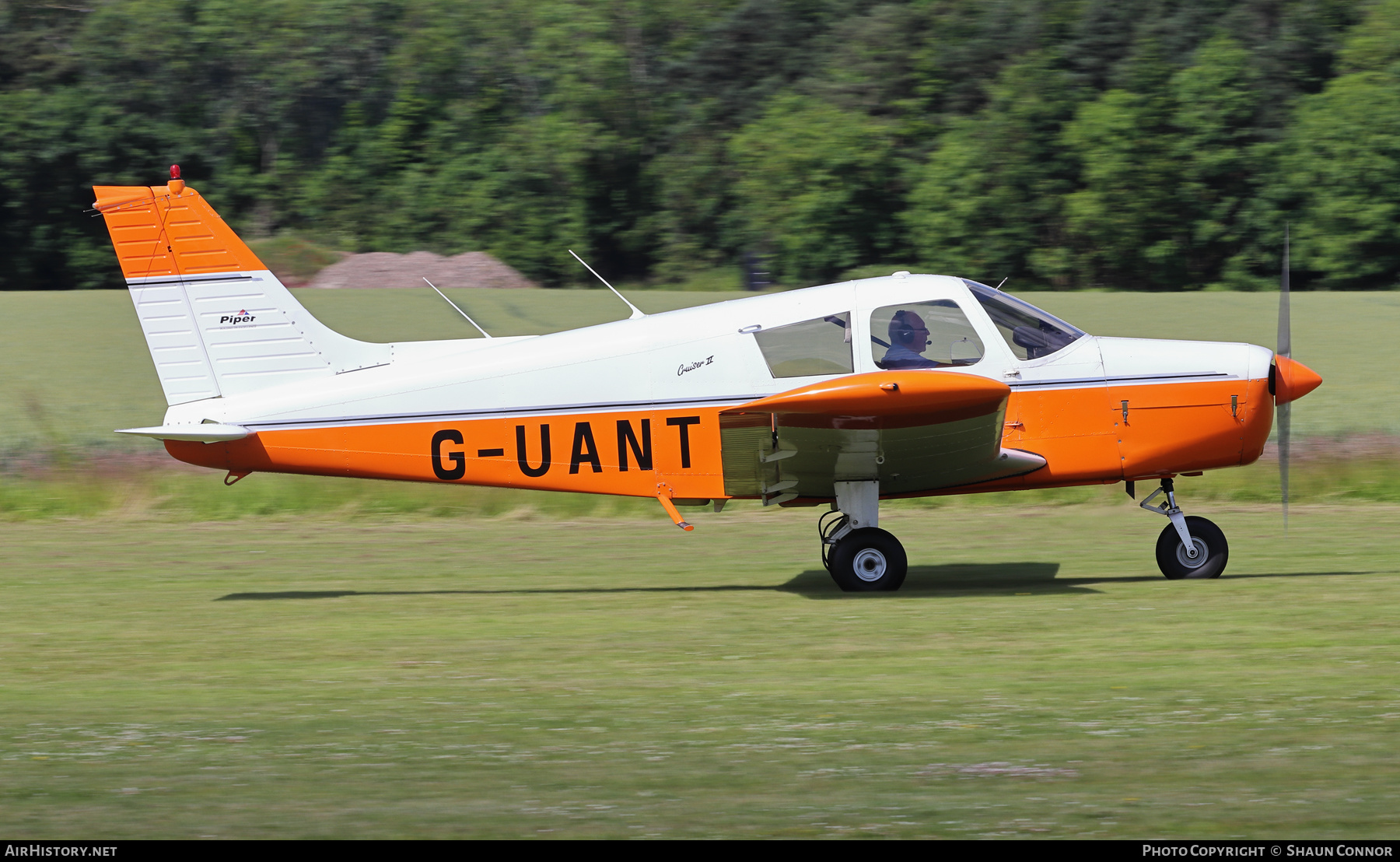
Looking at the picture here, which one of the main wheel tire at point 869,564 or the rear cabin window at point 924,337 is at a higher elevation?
the rear cabin window at point 924,337

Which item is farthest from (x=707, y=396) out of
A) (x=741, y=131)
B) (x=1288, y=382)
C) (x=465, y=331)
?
(x=741, y=131)

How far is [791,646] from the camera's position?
24.3 feet

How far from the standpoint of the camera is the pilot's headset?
868 cm

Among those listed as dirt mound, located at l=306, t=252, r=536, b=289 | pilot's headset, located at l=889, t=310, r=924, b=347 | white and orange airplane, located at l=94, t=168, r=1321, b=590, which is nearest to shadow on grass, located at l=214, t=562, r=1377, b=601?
white and orange airplane, located at l=94, t=168, r=1321, b=590

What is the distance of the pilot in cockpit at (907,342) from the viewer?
28.4ft

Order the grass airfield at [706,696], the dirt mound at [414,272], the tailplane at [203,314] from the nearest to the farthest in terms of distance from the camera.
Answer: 1. the grass airfield at [706,696]
2. the tailplane at [203,314]
3. the dirt mound at [414,272]

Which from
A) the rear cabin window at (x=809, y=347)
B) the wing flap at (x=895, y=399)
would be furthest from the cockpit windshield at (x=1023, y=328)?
the rear cabin window at (x=809, y=347)

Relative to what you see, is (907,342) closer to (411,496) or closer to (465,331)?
(411,496)

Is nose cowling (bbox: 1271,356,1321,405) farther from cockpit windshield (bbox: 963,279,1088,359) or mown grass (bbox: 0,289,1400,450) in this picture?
mown grass (bbox: 0,289,1400,450)

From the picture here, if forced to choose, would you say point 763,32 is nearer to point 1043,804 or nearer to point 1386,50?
point 1386,50

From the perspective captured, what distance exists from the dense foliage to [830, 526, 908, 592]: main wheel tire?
26.5m

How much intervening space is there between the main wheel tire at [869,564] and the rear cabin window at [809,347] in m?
1.11

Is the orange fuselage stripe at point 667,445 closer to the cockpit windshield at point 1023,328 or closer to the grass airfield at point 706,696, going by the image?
the cockpit windshield at point 1023,328
